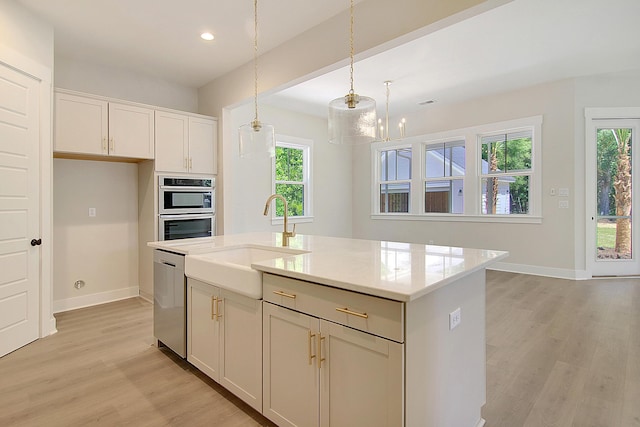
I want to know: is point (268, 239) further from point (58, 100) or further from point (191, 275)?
point (58, 100)

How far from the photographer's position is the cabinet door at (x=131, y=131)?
3.64 meters

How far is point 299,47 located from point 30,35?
2383mm

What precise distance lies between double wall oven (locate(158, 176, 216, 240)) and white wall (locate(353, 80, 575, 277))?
4.16 m

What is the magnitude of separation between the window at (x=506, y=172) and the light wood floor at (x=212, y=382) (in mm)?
2283

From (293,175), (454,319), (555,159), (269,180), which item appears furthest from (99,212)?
(555,159)

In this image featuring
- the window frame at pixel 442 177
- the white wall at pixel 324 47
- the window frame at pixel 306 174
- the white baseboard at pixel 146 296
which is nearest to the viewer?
the white wall at pixel 324 47

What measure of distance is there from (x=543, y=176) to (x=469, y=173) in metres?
Result: 1.13

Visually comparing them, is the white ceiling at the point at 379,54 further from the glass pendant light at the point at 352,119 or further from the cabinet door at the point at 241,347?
the cabinet door at the point at 241,347

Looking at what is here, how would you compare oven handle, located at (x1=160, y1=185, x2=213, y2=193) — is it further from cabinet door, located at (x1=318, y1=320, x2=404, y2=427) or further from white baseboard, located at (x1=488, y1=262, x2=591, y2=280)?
white baseboard, located at (x1=488, y1=262, x2=591, y2=280)

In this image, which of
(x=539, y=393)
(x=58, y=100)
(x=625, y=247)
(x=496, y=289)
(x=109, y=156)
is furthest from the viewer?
(x=625, y=247)

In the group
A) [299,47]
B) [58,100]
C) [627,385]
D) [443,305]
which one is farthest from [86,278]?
[627,385]

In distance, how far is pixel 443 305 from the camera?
144 centimetres

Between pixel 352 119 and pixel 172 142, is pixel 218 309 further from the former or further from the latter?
pixel 172 142

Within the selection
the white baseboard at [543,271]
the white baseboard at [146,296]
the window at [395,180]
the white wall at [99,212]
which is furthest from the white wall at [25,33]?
the white baseboard at [543,271]
